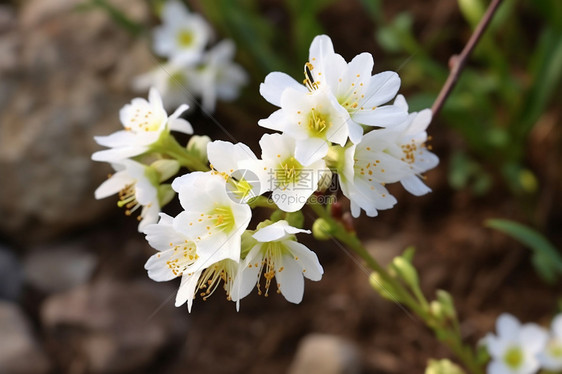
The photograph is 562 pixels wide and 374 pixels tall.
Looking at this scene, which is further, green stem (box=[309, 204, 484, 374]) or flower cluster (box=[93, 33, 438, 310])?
green stem (box=[309, 204, 484, 374])

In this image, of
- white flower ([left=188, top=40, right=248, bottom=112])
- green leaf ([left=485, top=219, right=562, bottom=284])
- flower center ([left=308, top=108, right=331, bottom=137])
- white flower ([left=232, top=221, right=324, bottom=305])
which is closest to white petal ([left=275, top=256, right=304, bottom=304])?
white flower ([left=232, top=221, right=324, bottom=305])

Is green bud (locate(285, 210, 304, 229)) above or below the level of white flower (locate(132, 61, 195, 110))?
above

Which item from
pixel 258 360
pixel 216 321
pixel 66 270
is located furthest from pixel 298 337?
pixel 66 270

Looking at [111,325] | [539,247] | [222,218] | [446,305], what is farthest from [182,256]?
[111,325]

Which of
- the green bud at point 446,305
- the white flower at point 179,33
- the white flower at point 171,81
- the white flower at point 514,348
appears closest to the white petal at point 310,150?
the green bud at point 446,305

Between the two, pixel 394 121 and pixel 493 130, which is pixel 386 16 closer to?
pixel 493 130

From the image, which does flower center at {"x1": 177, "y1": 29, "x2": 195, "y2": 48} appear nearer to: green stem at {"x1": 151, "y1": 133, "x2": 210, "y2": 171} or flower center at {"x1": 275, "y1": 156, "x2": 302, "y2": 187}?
green stem at {"x1": 151, "y1": 133, "x2": 210, "y2": 171}

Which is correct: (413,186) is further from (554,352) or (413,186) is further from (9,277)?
(9,277)

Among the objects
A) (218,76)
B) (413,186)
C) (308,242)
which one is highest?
(413,186)
